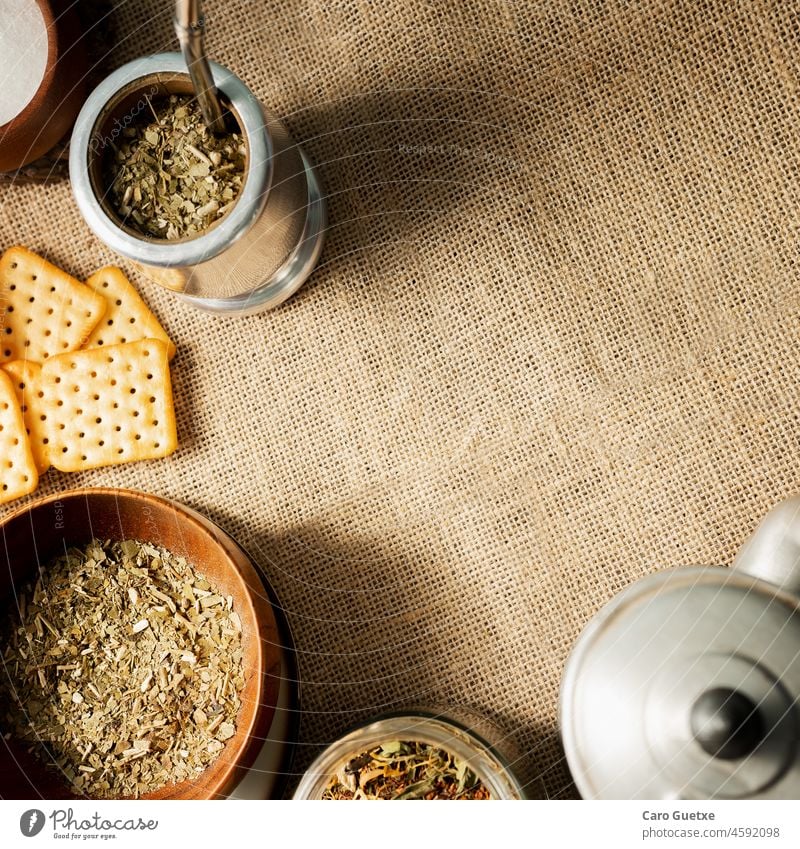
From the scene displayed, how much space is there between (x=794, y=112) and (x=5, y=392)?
741 millimetres

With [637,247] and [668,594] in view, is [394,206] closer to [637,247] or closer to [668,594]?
[637,247]

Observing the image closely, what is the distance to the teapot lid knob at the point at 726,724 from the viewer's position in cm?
49

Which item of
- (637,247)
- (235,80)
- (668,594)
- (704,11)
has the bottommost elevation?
(668,594)

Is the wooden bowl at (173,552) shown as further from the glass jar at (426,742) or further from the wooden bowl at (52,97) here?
the wooden bowl at (52,97)

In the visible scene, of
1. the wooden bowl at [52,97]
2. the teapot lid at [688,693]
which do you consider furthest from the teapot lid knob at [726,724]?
the wooden bowl at [52,97]

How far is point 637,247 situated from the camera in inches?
29.6

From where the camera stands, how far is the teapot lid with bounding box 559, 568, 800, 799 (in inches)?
20.6
